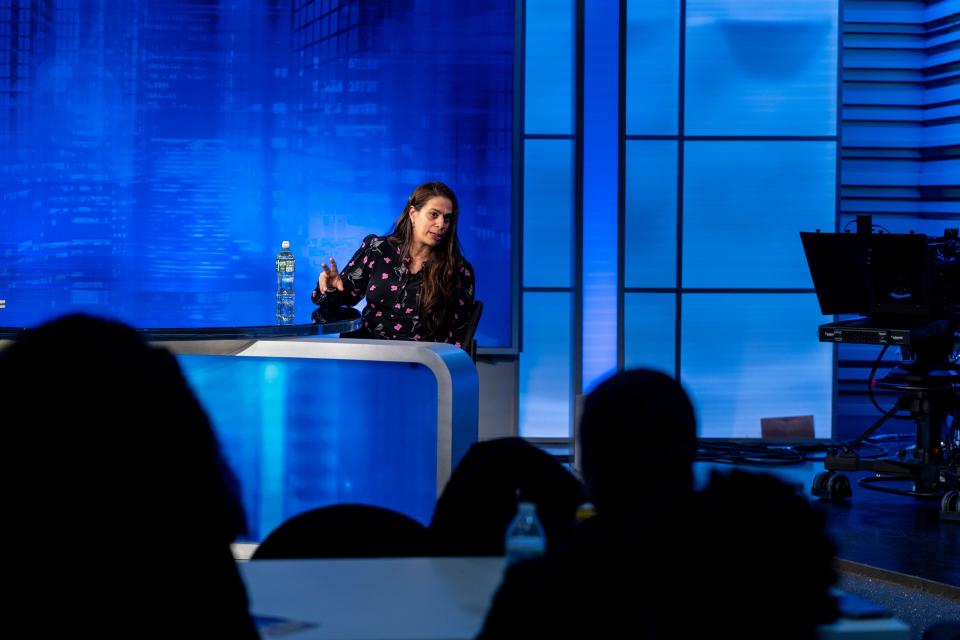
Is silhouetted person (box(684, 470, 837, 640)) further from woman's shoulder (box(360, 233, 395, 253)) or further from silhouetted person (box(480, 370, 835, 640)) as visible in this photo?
woman's shoulder (box(360, 233, 395, 253))

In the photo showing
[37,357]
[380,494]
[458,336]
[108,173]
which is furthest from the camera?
[108,173]

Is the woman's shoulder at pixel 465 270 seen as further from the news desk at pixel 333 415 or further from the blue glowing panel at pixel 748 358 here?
the blue glowing panel at pixel 748 358

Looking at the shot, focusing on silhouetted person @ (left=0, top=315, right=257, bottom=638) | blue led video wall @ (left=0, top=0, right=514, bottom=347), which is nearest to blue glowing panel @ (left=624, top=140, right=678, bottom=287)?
blue led video wall @ (left=0, top=0, right=514, bottom=347)

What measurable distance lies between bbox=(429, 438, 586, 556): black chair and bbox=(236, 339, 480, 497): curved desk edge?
1.35 meters

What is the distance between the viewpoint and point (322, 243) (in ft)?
22.2

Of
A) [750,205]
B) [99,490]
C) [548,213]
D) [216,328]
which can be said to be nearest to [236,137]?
[548,213]

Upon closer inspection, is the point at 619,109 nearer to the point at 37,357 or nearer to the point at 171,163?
the point at 171,163

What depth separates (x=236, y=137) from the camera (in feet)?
22.1

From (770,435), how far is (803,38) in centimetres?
244

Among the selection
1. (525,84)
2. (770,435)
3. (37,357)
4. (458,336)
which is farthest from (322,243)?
(37,357)

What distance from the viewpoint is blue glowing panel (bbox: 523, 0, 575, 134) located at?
6.91 metres

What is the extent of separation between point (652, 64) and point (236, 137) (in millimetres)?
2534

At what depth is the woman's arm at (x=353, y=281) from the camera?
15.5ft

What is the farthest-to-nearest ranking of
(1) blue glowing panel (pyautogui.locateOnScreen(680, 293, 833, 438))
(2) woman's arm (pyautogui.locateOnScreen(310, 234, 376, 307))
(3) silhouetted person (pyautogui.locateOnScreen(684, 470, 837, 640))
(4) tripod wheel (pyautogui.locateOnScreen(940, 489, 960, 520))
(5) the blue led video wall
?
1. (1) blue glowing panel (pyautogui.locateOnScreen(680, 293, 833, 438))
2. (5) the blue led video wall
3. (4) tripod wheel (pyautogui.locateOnScreen(940, 489, 960, 520))
4. (2) woman's arm (pyautogui.locateOnScreen(310, 234, 376, 307))
5. (3) silhouetted person (pyautogui.locateOnScreen(684, 470, 837, 640))
